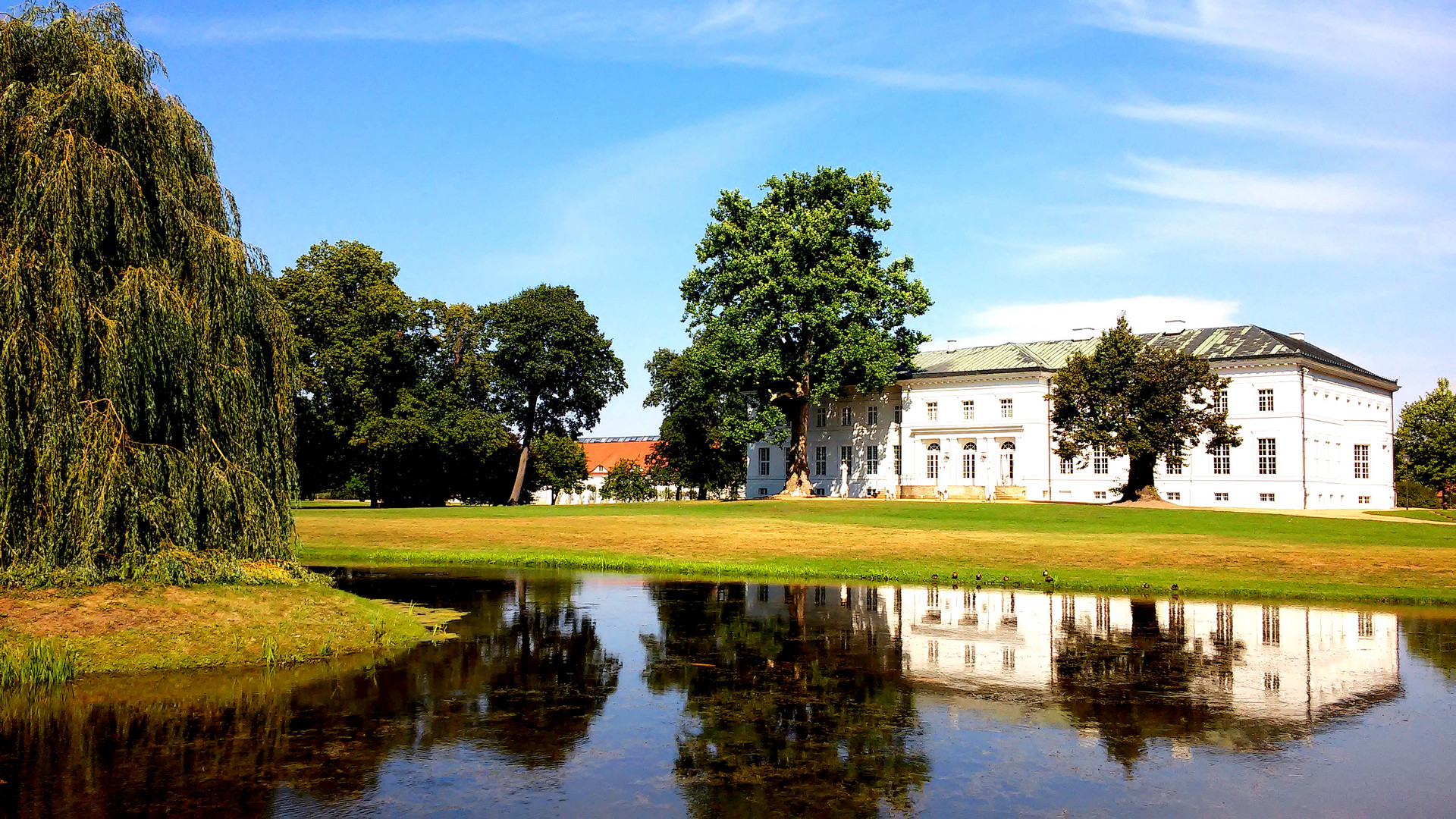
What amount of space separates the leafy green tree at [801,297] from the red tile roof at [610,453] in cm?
5265

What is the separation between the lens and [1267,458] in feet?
222

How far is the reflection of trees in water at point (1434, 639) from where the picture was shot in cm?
1670

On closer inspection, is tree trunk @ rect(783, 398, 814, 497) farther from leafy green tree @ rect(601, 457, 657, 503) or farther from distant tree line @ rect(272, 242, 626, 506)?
leafy green tree @ rect(601, 457, 657, 503)

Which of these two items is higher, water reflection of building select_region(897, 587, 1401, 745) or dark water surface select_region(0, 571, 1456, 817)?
dark water surface select_region(0, 571, 1456, 817)

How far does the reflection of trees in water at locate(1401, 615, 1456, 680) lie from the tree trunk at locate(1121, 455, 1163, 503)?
3597 centimetres

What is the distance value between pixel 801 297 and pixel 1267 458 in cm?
3234

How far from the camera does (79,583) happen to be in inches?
590

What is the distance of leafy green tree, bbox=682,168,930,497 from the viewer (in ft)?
210

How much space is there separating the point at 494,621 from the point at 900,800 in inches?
486

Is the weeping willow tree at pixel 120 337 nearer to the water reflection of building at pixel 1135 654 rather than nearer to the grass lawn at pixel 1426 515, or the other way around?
the water reflection of building at pixel 1135 654

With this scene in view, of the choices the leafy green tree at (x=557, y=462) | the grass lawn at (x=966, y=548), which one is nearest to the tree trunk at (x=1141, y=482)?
the grass lawn at (x=966, y=548)

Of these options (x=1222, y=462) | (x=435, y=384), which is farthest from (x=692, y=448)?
(x=1222, y=462)

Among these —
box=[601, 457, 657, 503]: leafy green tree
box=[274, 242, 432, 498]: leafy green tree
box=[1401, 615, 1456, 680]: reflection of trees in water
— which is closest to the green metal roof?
box=[601, 457, 657, 503]: leafy green tree

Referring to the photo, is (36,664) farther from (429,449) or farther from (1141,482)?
(1141,482)
